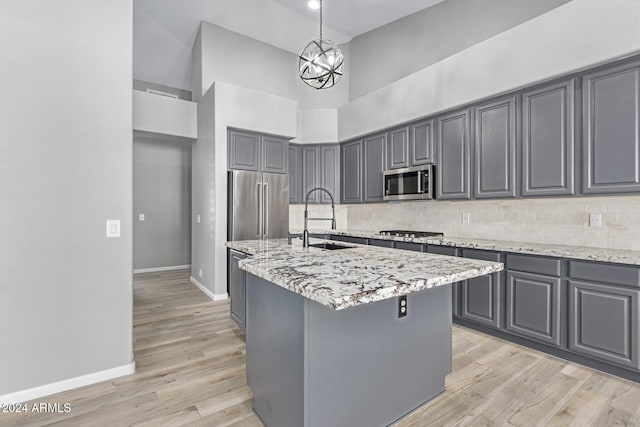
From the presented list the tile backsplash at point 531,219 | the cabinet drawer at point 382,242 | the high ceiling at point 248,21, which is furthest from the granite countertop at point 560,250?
the high ceiling at point 248,21

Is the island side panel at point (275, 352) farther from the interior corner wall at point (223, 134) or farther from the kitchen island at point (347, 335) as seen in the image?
the interior corner wall at point (223, 134)

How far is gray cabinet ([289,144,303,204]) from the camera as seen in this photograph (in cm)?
523

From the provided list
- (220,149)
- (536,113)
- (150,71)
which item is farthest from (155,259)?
(536,113)

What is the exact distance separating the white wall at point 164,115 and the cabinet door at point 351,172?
250 cm

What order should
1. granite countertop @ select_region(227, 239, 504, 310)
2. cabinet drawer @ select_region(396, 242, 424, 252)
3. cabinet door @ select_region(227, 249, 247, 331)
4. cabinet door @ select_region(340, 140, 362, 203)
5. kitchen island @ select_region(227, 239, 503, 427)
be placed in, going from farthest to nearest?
cabinet door @ select_region(340, 140, 362, 203) < cabinet drawer @ select_region(396, 242, 424, 252) < cabinet door @ select_region(227, 249, 247, 331) < kitchen island @ select_region(227, 239, 503, 427) < granite countertop @ select_region(227, 239, 504, 310)

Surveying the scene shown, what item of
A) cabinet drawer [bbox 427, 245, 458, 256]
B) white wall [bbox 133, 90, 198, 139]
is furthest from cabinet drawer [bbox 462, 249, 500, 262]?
white wall [bbox 133, 90, 198, 139]

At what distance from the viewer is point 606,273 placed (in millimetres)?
2213

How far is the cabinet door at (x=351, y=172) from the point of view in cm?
493

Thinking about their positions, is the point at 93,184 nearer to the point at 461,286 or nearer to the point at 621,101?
the point at 461,286

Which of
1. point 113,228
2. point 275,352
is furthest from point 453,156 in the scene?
point 113,228

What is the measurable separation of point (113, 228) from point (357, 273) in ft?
6.19

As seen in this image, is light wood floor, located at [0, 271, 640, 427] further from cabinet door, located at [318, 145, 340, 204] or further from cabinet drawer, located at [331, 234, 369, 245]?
cabinet door, located at [318, 145, 340, 204]

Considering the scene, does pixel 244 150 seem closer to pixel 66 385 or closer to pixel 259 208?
Answer: pixel 259 208

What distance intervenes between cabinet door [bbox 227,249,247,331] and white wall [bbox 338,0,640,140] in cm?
283
